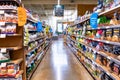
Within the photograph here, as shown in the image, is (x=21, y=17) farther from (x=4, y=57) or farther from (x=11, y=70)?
(x=11, y=70)

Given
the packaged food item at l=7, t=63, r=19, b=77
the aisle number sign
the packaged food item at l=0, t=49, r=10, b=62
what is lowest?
the packaged food item at l=7, t=63, r=19, b=77

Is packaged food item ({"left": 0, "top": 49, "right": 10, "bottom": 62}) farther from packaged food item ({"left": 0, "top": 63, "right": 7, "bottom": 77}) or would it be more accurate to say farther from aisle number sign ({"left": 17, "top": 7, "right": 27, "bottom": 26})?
aisle number sign ({"left": 17, "top": 7, "right": 27, "bottom": 26})

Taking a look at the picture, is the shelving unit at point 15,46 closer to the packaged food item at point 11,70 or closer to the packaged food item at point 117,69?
the packaged food item at point 11,70

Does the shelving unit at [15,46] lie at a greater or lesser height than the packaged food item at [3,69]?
greater

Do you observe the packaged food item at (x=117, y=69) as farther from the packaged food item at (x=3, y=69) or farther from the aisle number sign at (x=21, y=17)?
the packaged food item at (x=3, y=69)

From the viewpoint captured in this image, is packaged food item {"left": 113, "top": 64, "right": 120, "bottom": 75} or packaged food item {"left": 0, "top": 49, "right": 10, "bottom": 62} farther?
packaged food item {"left": 0, "top": 49, "right": 10, "bottom": 62}

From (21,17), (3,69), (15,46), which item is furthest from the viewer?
(15,46)

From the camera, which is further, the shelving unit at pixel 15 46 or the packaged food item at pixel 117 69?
the shelving unit at pixel 15 46

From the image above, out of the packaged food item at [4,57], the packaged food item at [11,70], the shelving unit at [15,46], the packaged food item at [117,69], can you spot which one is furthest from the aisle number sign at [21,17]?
the packaged food item at [117,69]

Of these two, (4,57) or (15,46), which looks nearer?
(4,57)

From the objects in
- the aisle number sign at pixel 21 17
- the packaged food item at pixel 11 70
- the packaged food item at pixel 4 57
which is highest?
the aisle number sign at pixel 21 17

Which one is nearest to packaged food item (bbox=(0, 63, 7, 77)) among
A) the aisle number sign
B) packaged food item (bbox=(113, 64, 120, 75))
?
the aisle number sign

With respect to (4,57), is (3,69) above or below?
below

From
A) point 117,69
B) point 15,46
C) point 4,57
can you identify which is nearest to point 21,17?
point 15,46
